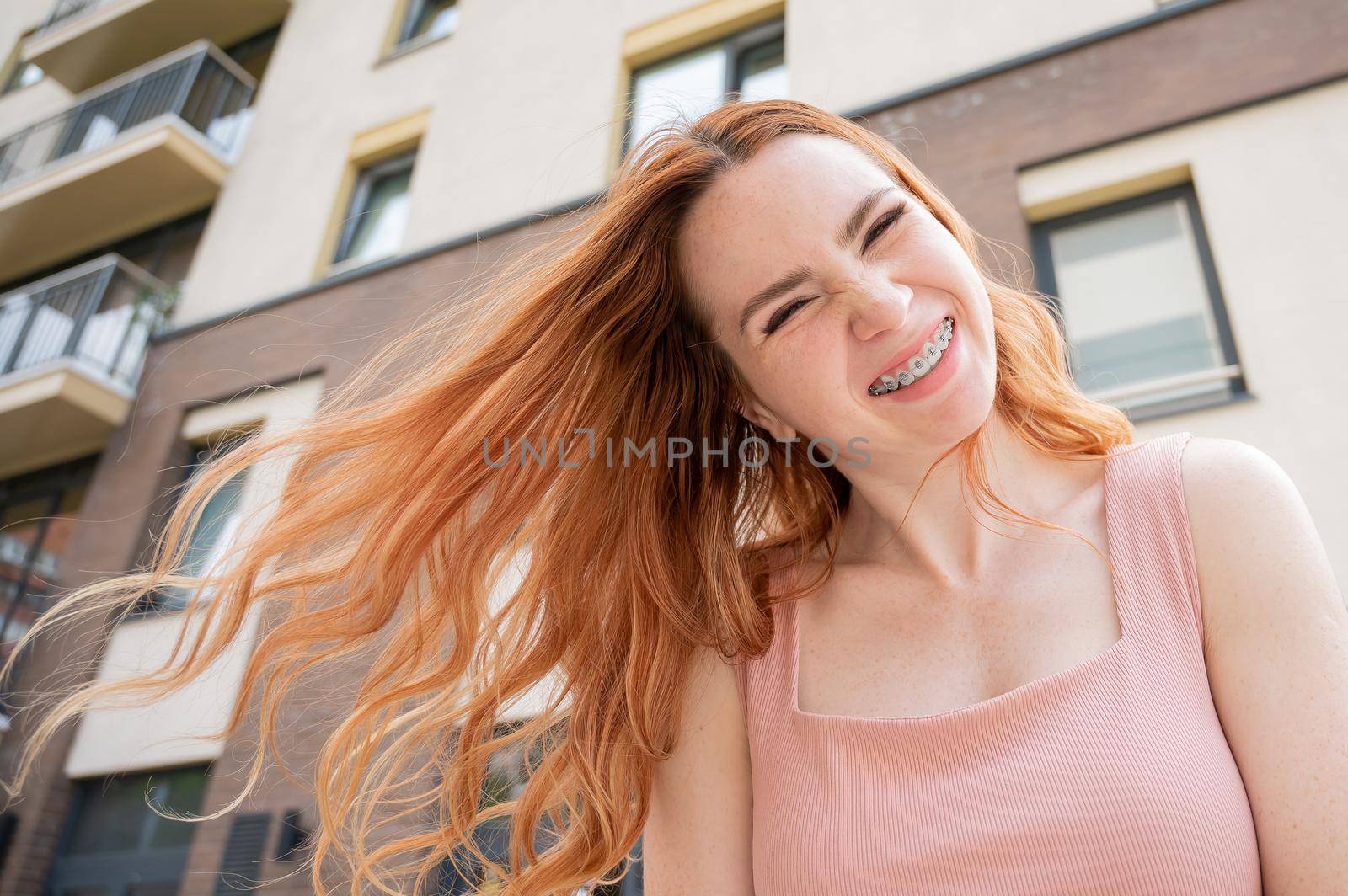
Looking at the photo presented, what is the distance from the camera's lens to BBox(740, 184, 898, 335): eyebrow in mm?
1604

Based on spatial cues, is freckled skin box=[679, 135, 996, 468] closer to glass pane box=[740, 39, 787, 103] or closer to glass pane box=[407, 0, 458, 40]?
glass pane box=[740, 39, 787, 103]

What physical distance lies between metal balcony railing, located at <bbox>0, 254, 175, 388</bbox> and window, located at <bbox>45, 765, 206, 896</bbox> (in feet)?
11.2

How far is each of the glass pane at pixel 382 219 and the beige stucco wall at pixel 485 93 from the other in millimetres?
280

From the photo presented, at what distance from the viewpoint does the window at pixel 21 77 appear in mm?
12359

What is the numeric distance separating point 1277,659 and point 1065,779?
32 cm

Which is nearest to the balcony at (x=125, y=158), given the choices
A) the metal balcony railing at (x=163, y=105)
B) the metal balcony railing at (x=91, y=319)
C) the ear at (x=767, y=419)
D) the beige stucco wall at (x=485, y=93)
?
the metal balcony railing at (x=163, y=105)

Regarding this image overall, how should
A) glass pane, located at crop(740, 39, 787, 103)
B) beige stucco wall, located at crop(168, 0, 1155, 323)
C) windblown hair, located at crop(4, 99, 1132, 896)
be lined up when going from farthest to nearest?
1. glass pane, located at crop(740, 39, 787, 103)
2. beige stucco wall, located at crop(168, 0, 1155, 323)
3. windblown hair, located at crop(4, 99, 1132, 896)

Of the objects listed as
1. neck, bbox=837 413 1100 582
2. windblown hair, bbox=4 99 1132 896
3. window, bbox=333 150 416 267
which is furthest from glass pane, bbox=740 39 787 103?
neck, bbox=837 413 1100 582

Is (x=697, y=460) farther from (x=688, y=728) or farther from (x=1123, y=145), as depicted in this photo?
(x=1123, y=145)

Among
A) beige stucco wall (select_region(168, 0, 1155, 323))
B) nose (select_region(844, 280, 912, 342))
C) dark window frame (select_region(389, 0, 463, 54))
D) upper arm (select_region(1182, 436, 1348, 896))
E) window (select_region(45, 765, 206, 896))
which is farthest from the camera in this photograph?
dark window frame (select_region(389, 0, 463, 54))

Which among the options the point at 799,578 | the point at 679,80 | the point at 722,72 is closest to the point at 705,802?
the point at 799,578

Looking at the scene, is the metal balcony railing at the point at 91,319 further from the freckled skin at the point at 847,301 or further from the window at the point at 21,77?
the freckled skin at the point at 847,301

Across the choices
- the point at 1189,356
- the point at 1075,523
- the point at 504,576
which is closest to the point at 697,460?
the point at 504,576

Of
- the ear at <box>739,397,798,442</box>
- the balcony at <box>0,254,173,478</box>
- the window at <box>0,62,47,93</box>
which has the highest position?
the window at <box>0,62,47,93</box>
